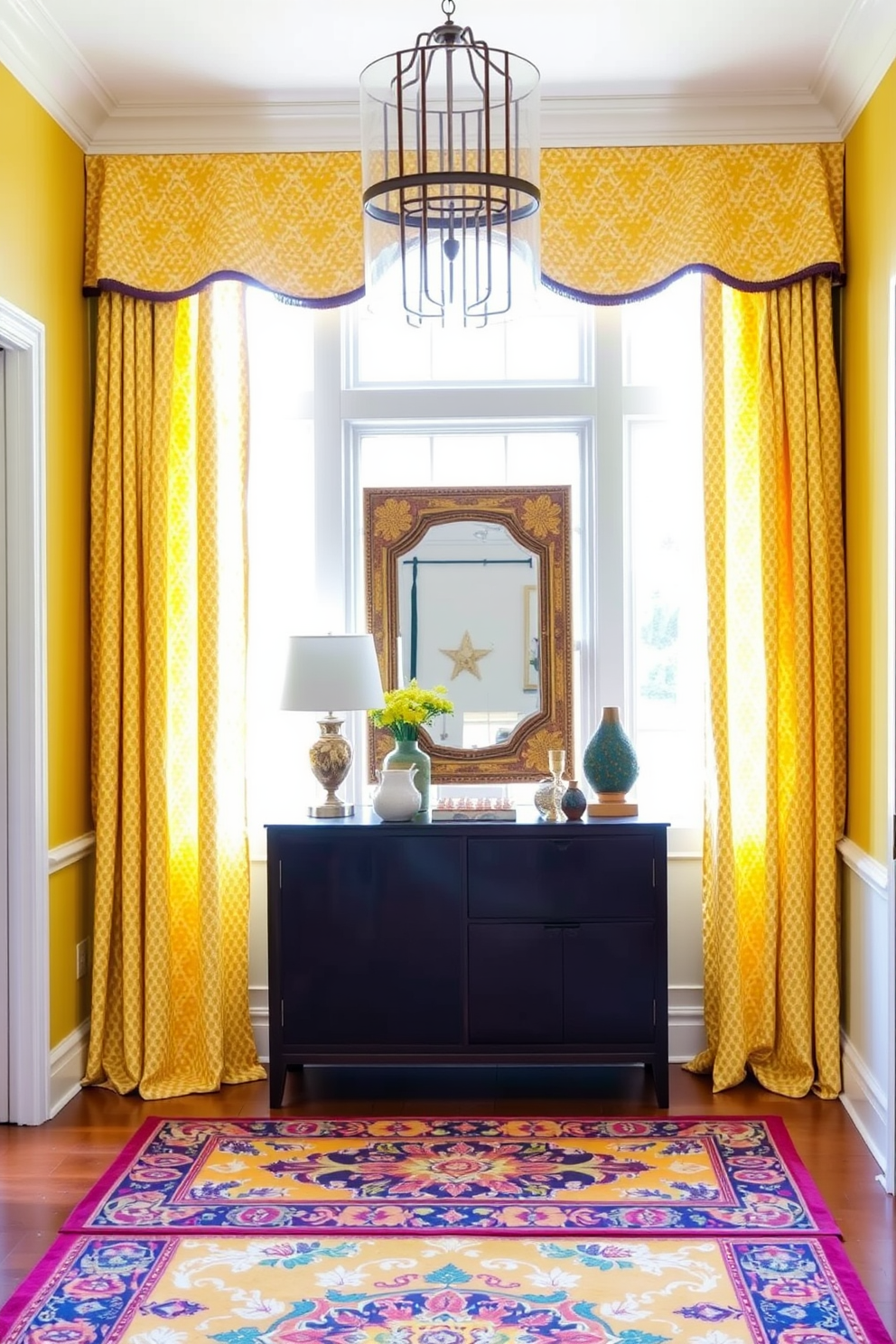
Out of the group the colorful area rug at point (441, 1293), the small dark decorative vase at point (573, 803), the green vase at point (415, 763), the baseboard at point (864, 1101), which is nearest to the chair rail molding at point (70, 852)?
the green vase at point (415, 763)

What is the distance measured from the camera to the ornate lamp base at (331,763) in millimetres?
4074

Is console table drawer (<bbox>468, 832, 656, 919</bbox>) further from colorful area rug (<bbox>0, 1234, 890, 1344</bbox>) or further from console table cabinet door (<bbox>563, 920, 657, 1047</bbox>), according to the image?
colorful area rug (<bbox>0, 1234, 890, 1344</bbox>)

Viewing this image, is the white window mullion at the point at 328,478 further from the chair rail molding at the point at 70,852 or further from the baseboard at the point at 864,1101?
the baseboard at the point at 864,1101

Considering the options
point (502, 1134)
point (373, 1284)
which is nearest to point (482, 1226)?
point (373, 1284)

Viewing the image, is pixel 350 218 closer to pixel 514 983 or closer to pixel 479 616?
pixel 479 616

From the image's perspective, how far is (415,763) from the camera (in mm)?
4117

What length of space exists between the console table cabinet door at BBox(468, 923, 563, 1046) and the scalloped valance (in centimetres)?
203

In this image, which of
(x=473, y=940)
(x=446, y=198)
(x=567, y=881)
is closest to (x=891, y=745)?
(x=567, y=881)

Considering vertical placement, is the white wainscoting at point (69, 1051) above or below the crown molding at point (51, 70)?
below

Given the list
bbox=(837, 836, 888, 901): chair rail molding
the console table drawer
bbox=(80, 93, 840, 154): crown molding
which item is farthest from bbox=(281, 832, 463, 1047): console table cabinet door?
bbox=(80, 93, 840, 154): crown molding

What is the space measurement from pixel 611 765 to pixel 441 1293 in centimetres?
170

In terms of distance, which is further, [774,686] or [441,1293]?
[774,686]

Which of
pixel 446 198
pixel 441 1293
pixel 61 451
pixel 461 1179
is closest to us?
pixel 446 198

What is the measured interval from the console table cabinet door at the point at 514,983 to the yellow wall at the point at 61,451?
1296 millimetres
